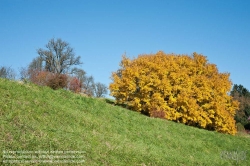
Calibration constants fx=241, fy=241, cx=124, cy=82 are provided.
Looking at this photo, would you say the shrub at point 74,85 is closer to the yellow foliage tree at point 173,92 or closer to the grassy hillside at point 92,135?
the yellow foliage tree at point 173,92

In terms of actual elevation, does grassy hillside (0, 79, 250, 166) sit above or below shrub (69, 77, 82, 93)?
below

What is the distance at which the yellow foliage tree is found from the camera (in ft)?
80.8

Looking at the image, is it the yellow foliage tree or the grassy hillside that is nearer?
the grassy hillside

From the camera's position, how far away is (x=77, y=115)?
11.9 metres

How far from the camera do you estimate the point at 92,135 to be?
10.3 m

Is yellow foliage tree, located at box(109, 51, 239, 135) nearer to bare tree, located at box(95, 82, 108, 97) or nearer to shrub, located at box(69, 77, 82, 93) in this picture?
shrub, located at box(69, 77, 82, 93)

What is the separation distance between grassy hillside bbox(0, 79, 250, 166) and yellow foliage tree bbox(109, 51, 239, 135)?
677cm

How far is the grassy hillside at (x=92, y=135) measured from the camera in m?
8.14

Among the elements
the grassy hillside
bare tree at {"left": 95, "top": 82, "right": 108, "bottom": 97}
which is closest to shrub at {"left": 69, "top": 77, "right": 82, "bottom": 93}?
the grassy hillside

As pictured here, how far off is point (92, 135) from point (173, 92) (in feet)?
54.0

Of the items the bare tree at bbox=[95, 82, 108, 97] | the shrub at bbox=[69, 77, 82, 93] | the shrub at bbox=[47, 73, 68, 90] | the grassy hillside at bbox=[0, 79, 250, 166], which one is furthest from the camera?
the bare tree at bbox=[95, 82, 108, 97]

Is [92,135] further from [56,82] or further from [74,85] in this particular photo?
[74,85]

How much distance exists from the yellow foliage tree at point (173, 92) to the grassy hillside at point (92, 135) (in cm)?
677

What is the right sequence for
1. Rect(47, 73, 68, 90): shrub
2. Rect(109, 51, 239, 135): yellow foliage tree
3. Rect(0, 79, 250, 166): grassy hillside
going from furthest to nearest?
Rect(109, 51, 239, 135): yellow foliage tree
Rect(47, 73, 68, 90): shrub
Rect(0, 79, 250, 166): grassy hillside
